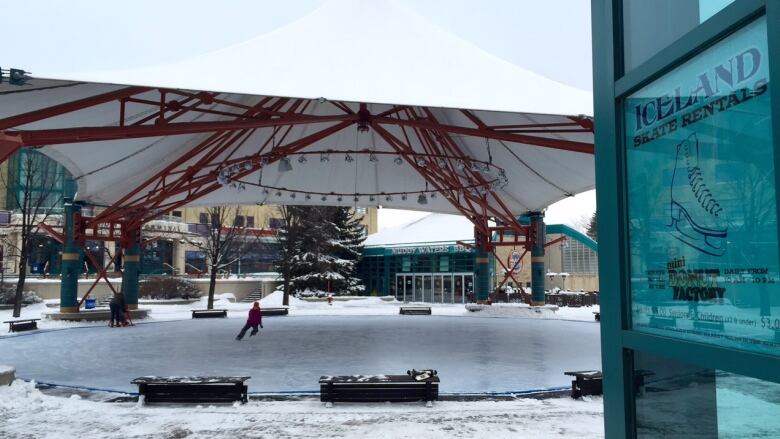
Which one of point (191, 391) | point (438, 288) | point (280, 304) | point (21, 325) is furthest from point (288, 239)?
point (191, 391)

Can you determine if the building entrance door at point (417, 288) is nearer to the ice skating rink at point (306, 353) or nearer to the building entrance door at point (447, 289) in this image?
the building entrance door at point (447, 289)

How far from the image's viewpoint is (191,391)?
31.6 ft

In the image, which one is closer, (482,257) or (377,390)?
(377,390)

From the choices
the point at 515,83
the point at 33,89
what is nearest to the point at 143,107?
the point at 33,89

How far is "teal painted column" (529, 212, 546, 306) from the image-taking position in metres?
30.5

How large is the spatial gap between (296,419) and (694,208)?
7082 mm

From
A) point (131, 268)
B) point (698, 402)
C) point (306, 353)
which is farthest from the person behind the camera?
point (131, 268)

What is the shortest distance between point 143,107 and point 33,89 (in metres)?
4.54

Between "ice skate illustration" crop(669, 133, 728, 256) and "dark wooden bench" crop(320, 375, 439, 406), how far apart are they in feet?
23.2

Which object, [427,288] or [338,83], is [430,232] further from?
[338,83]

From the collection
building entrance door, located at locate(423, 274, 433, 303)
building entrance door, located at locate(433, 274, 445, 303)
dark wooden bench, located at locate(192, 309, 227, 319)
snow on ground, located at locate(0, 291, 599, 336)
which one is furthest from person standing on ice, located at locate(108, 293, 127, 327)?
building entrance door, located at locate(423, 274, 433, 303)

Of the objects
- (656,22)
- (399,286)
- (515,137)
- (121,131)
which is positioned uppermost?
(515,137)

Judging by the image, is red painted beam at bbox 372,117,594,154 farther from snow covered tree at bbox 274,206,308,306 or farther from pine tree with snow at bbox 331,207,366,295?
pine tree with snow at bbox 331,207,366,295

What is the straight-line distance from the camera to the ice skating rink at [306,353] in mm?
12258
